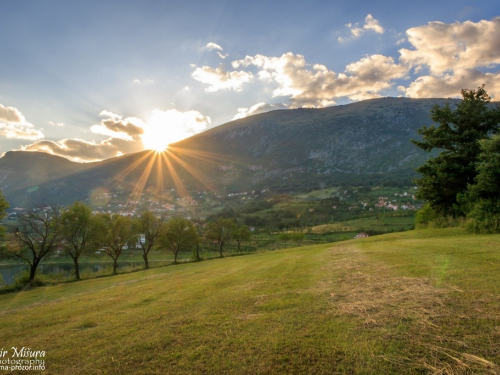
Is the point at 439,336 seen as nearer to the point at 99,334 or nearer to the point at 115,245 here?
the point at 99,334

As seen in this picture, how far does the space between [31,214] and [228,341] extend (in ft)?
133

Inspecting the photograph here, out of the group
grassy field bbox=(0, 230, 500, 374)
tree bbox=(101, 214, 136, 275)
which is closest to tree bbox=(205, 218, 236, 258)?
tree bbox=(101, 214, 136, 275)

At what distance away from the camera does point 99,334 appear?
6.16 metres

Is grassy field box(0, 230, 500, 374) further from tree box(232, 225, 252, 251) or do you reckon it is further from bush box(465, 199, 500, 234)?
tree box(232, 225, 252, 251)

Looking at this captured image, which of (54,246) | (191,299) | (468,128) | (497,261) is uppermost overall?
(468,128)

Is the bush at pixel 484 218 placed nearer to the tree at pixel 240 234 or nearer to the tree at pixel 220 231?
the tree at pixel 220 231

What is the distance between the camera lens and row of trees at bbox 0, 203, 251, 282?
34.3m

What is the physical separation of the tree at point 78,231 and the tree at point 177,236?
47.5 feet

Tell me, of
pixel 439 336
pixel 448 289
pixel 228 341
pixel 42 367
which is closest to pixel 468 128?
pixel 448 289

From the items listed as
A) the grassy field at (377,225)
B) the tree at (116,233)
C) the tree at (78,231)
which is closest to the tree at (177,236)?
the tree at (116,233)

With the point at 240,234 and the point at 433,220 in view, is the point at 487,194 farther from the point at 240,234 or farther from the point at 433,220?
the point at 240,234

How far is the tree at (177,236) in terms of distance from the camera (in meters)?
55.4

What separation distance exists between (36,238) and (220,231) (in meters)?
38.1

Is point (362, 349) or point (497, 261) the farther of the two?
point (497, 261)
